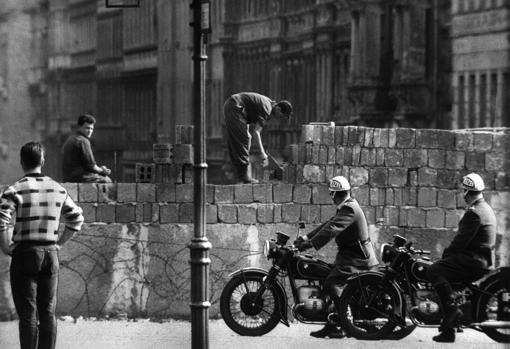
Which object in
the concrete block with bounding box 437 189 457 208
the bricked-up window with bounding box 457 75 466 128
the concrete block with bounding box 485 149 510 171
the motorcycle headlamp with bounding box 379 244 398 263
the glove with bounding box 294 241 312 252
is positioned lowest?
the motorcycle headlamp with bounding box 379 244 398 263

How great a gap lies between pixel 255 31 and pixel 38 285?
18842 millimetres

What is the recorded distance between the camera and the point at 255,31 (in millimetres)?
29594

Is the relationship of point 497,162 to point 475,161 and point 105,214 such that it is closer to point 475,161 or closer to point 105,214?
point 475,161

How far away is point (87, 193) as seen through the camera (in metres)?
15.5

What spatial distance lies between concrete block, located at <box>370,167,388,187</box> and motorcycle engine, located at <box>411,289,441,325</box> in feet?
8.18

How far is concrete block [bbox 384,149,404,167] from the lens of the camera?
15.7 metres

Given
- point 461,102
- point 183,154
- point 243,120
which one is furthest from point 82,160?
point 461,102

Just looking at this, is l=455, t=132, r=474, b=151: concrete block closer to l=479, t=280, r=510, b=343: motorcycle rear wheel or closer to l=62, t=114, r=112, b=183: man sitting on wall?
l=479, t=280, r=510, b=343: motorcycle rear wheel

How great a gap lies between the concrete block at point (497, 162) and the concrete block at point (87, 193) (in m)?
4.53

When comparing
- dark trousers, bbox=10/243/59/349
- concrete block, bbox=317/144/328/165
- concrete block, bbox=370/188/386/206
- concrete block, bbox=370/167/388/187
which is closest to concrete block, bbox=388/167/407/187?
concrete block, bbox=370/167/388/187

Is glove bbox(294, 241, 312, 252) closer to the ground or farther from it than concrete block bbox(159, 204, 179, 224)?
closer to the ground

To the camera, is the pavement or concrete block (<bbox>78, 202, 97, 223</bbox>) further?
concrete block (<bbox>78, 202, 97, 223</bbox>)

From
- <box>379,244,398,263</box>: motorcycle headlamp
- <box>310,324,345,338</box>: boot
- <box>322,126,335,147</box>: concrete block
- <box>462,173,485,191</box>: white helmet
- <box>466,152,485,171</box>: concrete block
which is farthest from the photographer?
<box>466,152,485,171</box>: concrete block

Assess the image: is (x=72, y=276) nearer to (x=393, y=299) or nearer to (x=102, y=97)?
(x=393, y=299)
